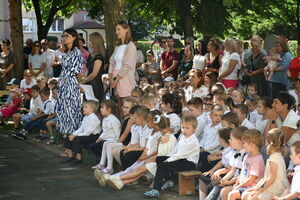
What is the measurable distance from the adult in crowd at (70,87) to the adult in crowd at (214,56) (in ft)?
9.89

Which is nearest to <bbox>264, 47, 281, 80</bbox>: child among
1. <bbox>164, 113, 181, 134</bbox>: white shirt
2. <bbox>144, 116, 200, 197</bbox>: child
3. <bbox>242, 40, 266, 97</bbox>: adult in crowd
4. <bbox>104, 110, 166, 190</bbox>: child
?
<bbox>242, 40, 266, 97</bbox>: adult in crowd

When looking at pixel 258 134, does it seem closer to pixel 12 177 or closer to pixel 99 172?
pixel 99 172

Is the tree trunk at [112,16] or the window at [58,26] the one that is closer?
the tree trunk at [112,16]

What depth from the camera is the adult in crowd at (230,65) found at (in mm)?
13266

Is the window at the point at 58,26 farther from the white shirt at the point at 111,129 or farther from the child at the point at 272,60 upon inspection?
the white shirt at the point at 111,129

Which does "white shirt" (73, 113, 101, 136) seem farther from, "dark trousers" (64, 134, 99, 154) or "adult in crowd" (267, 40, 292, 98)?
"adult in crowd" (267, 40, 292, 98)

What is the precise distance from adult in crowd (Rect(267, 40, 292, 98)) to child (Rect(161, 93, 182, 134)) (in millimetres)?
3361

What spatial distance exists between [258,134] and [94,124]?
432cm

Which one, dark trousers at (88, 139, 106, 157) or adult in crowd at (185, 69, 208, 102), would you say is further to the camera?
adult in crowd at (185, 69, 208, 102)

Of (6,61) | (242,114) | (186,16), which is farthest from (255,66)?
→ (186,16)

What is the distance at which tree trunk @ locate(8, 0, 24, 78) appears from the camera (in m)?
21.5

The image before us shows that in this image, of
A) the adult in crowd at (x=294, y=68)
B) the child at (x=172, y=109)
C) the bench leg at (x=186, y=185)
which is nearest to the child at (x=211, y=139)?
the bench leg at (x=186, y=185)

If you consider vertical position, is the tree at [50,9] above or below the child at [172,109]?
above

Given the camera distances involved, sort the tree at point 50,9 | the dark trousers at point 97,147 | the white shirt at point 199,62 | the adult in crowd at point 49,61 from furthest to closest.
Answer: the tree at point 50,9 → the adult in crowd at point 49,61 → the white shirt at point 199,62 → the dark trousers at point 97,147
